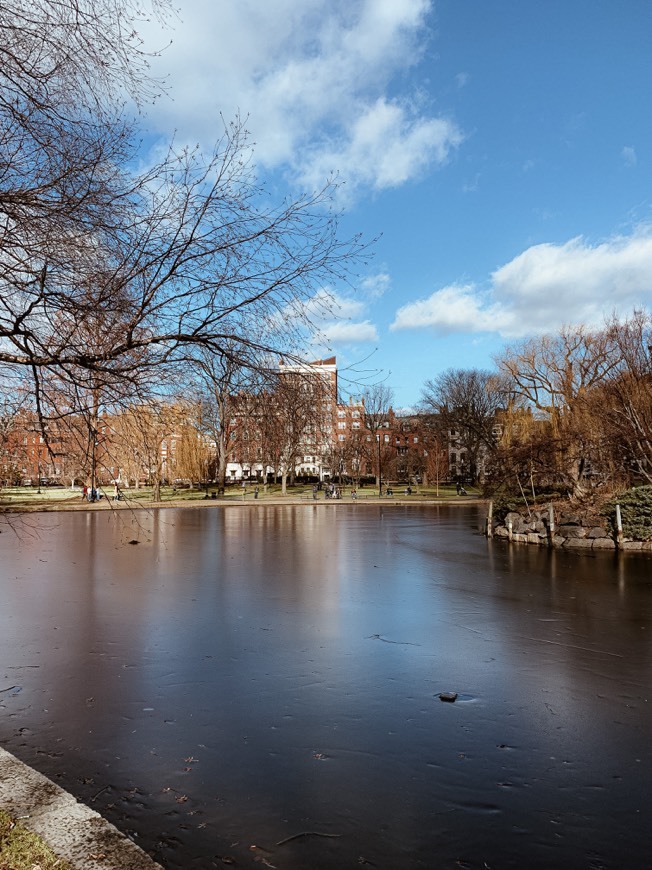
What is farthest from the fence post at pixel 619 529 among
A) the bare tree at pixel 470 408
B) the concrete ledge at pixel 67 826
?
the bare tree at pixel 470 408

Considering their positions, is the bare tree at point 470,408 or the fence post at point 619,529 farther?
the bare tree at point 470,408

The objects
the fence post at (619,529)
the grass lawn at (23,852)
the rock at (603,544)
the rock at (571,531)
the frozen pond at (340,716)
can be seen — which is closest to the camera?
the grass lawn at (23,852)

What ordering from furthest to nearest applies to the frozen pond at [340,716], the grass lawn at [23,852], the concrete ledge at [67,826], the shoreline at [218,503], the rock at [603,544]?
the shoreline at [218,503] < the rock at [603,544] < the frozen pond at [340,716] < the concrete ledge at [67,826] < the grass lawn at [23,852]

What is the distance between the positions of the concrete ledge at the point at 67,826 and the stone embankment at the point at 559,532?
64.3 feet

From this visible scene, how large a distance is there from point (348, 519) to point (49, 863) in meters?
30.0

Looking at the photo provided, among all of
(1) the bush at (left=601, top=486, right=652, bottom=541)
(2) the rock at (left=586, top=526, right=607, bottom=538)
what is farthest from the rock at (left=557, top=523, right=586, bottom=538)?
(1) the bush at (left=601, top=486, right=652, bottom=541)

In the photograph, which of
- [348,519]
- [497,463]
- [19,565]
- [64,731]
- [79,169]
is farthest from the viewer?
[348,519]

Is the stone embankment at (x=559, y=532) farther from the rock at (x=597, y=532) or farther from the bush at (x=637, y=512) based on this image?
the bush at (x=637, y=512)

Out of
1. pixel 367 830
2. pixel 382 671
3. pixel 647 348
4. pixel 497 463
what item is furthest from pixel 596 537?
pixel 367 830

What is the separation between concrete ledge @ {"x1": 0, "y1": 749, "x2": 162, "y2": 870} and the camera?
3.05 metres

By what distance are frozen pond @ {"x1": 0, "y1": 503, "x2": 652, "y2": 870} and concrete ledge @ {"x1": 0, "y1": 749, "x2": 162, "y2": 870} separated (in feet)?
1.46

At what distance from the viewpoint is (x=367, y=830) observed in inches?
154

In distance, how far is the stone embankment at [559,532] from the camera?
20.5 metres

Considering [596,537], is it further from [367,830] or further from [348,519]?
[367,830]
